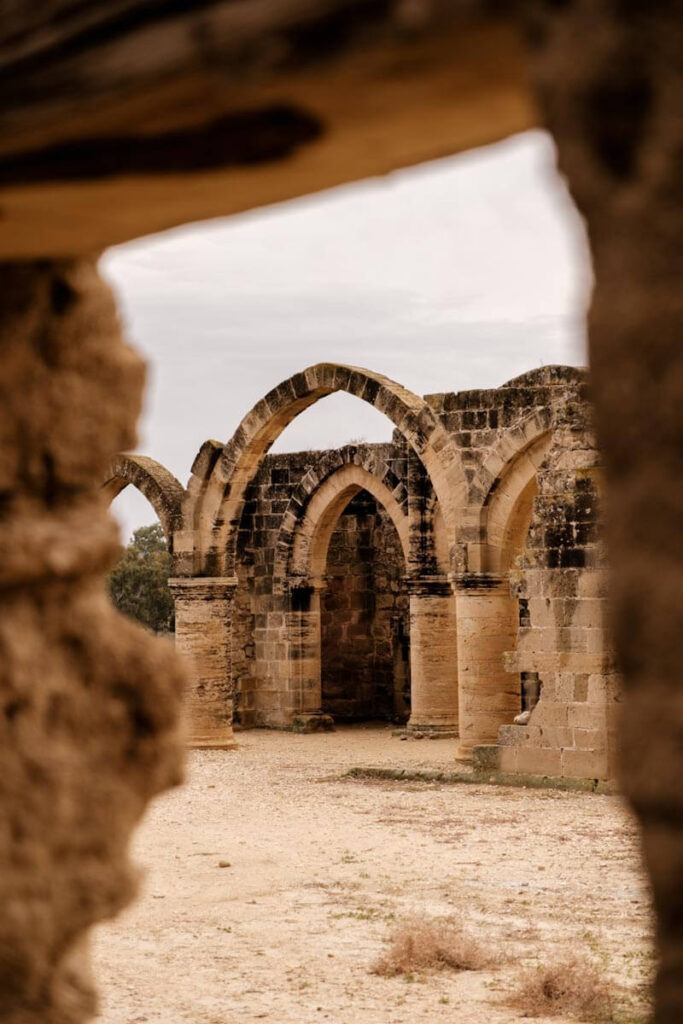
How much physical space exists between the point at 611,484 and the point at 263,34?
719 millimetres

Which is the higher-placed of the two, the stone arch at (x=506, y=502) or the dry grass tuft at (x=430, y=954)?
the stone arch at (x=506, y=502)

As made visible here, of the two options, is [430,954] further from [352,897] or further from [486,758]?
[486,758]

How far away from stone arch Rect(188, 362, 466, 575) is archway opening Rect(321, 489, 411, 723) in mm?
5162

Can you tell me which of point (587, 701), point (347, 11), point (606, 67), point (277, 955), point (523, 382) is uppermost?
point (523, 382)

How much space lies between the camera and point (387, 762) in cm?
1658

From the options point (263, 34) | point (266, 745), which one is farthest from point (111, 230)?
point (266, 745)

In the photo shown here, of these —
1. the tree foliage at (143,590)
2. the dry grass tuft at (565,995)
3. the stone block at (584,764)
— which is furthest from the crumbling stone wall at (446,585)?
the tree foliage at (143,590)

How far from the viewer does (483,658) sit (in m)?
16.0

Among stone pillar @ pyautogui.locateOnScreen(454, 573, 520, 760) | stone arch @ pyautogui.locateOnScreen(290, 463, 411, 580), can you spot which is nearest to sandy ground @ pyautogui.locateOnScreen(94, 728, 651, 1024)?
stone pillar @ pyautogui.locateOnScreen(454, 573, 520, 760)

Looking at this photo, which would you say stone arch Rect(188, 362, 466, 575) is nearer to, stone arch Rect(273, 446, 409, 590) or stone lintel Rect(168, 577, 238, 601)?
stone lintel Rect(168, 577, 238, 601)

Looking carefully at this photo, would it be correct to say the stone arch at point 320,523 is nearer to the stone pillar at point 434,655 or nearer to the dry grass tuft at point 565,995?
the stone pillar at point 434,655

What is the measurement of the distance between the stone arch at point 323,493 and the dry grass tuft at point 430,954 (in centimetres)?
1251

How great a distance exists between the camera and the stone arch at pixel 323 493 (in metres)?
20.4

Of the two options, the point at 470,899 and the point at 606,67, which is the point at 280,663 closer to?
the point at 470,899
